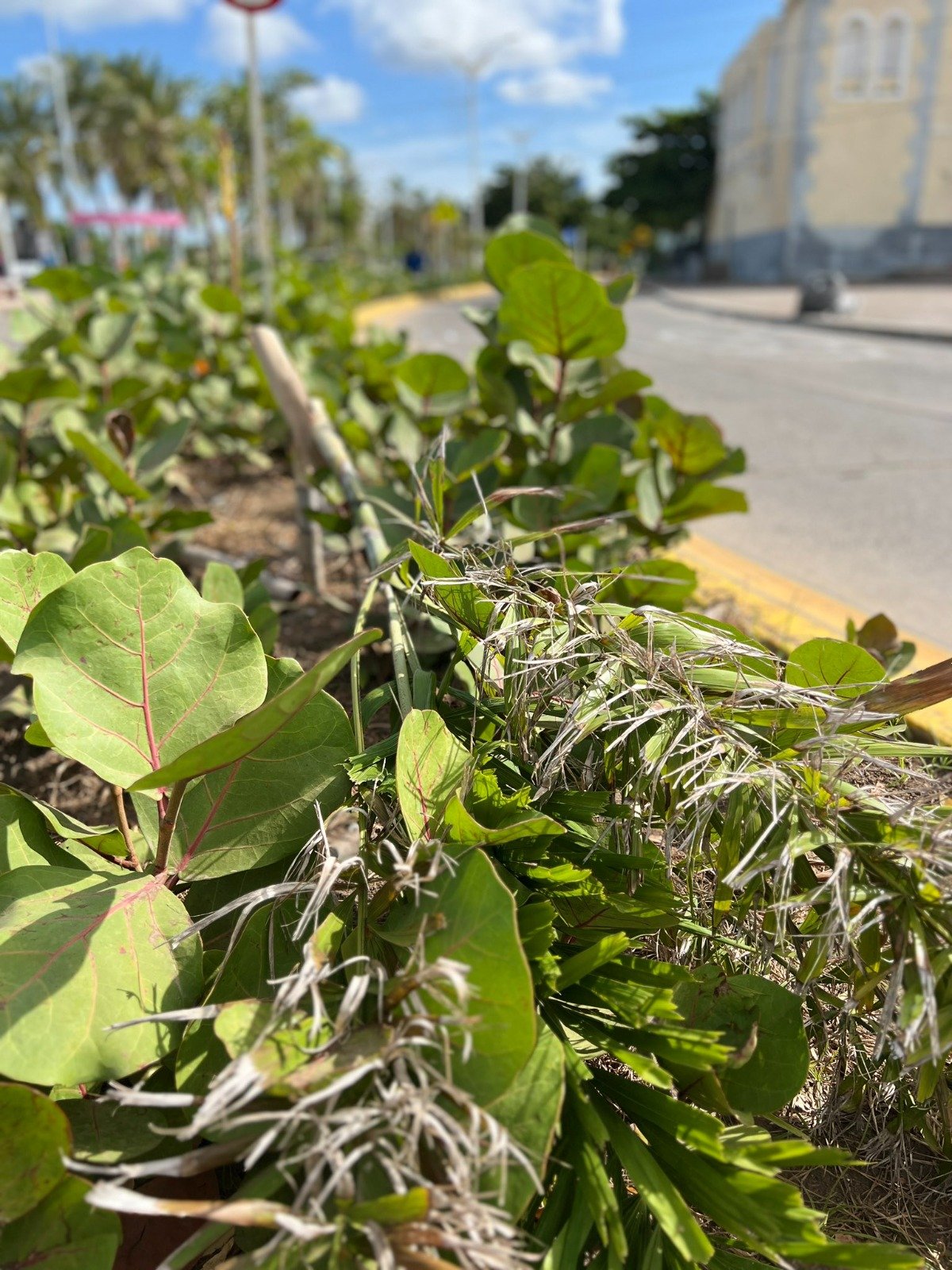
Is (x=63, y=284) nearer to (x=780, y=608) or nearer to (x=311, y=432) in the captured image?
(x=311, y=432)

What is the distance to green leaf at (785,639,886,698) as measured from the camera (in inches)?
41.4

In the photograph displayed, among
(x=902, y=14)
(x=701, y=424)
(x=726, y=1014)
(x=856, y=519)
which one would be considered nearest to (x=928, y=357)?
(x=856, y=519)

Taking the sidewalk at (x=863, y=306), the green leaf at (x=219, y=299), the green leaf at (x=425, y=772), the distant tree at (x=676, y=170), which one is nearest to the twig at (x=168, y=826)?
the green leaf at (x=425, y=772)

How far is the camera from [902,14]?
1151 inches

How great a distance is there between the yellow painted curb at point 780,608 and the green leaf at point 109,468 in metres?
1.35

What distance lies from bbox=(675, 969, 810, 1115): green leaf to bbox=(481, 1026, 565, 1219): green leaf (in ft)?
0.69

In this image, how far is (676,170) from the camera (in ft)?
149

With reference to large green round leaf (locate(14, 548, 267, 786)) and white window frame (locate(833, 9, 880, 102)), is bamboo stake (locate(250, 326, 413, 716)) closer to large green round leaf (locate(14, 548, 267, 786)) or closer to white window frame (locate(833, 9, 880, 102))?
large green round leaf (locate(14, 548, 267, 786))

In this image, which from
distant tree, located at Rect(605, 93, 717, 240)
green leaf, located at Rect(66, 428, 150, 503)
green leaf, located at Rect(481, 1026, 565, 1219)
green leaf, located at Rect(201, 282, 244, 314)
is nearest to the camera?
green leaf, located at Rect(481, 1026, 565, 1219)

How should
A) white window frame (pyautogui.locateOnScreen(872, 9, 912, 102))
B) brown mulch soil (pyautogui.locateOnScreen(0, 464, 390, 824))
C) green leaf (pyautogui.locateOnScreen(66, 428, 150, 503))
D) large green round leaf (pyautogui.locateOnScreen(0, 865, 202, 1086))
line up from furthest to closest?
1. white window frame (pyautogui.locateOnScreen(872, 9, 912, 102))
2. green leaf (pyautogui.locateOnScreen(66, 428, 150, 503))
3. brown mulch soil (pyautogui.locateOnScreen(0, 464, 390, 824))
4. large green round leaf (pyautogui.locateOnScreen(0, 865, 202, 1086))

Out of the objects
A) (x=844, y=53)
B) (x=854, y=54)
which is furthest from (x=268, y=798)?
(x=854, y=54)

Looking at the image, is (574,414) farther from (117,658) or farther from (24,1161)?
(24,1161)

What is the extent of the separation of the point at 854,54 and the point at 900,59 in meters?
1.38

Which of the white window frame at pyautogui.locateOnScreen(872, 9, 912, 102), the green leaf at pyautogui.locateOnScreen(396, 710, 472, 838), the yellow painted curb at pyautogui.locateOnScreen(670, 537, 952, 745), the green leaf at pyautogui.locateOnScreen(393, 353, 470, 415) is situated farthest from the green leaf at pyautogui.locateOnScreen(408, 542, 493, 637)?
the white window frame at pyautogui.locateOnScreen(872, 9, 912, 102)
